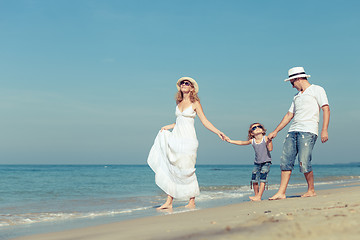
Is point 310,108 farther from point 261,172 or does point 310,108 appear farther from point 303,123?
point 261,172

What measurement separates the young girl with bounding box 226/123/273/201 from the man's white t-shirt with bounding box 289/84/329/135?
2.49 ft

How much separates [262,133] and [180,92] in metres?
1.60

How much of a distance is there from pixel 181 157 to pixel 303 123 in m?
2.02

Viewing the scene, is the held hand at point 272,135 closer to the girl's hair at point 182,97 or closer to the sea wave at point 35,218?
the girl's hair at point 182,97

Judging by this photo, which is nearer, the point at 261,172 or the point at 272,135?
the point at 272,135

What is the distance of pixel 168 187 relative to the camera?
658 centimetres

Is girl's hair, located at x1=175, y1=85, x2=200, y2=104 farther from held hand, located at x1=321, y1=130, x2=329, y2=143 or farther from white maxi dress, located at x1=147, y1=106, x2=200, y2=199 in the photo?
held hand, located at x1=321, y1=130, x2=329, y2=143

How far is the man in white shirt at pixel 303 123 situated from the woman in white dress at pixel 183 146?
111cm

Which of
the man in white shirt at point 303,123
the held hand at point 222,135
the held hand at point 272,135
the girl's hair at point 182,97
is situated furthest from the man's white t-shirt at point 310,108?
the girl's hair at point 182,97

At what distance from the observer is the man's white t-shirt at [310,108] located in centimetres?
591

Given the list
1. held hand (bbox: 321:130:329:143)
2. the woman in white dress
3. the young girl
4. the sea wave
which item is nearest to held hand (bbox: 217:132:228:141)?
the woman in white dress

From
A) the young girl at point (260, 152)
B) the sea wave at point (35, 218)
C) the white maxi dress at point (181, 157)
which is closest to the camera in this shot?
the sea wave at point (35, 218)

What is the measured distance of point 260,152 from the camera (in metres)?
6.68

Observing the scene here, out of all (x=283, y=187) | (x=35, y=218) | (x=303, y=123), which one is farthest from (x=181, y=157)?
(x=35, y=218)
